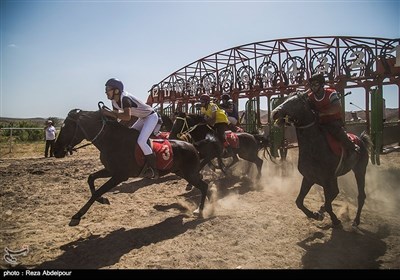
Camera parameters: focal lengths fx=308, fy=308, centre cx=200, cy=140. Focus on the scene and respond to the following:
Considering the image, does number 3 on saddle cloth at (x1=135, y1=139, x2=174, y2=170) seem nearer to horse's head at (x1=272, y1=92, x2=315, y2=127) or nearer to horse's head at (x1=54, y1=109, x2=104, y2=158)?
horse's head at (x1=54, y1=109, x2=104, y2=158)

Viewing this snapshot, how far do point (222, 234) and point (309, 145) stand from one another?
220cm

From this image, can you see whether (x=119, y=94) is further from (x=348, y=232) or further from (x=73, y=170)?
(x=73, y=170)

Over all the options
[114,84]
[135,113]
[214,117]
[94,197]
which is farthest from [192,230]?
[214,117]

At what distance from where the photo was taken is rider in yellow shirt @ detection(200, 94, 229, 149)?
9336 millimetres

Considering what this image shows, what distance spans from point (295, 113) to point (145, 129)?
276 centimetres

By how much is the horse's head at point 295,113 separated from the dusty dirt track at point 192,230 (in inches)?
74.6

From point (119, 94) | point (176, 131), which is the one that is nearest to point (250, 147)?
point (176, 131)

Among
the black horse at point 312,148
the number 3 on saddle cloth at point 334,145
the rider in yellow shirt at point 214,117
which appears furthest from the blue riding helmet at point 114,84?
the rider in yellow shirt at point 214,117

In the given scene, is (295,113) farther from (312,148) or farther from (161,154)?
(161,154)

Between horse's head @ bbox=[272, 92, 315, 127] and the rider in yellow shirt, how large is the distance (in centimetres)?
397

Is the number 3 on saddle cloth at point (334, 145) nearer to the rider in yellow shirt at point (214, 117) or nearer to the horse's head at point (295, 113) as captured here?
the horse's head at point (295, 113)

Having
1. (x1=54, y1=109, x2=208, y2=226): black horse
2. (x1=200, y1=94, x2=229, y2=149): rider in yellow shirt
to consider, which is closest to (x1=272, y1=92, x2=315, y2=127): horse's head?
(x1=54, y1=109, x2=208, y2=226): black horse

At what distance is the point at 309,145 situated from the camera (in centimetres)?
551

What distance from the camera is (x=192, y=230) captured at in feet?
17.8
